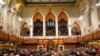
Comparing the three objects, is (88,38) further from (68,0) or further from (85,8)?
(68,0)

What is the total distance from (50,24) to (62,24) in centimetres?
→ 264

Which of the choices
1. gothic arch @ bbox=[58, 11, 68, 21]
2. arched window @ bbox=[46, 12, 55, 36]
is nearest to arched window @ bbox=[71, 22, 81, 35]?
gothic arch @ bbox=[58, 11, 68, 21]

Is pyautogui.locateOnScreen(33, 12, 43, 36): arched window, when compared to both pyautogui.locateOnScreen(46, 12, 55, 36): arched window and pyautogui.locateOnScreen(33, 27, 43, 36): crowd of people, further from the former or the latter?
pyautogui.locateOnScreen(46, 12, 55, 36): arched window

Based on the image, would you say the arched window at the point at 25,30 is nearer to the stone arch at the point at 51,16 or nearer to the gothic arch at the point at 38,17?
the gothic arch at the point at 38,17

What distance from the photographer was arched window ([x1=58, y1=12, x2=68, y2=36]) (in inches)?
1710

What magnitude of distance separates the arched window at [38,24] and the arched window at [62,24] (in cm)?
396

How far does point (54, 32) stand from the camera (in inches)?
1716

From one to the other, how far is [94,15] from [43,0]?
608 inches

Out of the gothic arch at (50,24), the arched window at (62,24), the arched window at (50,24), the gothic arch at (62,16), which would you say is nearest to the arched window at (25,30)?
the gothic arch at (50,24)

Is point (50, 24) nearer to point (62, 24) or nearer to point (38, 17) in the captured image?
point (62, 24)

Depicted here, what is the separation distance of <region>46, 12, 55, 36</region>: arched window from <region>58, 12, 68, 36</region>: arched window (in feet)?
4.36

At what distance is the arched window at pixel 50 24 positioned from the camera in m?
43.4

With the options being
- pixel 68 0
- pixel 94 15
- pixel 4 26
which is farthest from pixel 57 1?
pixel 4 26

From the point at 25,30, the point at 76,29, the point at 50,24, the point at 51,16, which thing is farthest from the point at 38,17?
the point at 76,29
